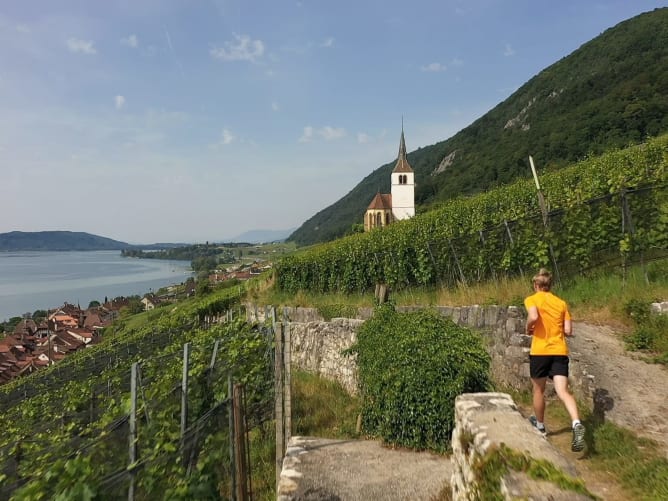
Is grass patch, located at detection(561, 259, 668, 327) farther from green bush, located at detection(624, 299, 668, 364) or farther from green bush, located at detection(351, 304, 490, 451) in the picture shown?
green bush, located at detection(351, 304, 490, 451)

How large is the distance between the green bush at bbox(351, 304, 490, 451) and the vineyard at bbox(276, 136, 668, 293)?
14.8ft

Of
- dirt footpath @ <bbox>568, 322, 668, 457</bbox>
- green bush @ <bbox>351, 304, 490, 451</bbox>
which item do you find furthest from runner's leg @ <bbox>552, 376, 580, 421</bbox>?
green bush @ <bbox>351, 304, 490, 451</bbox>

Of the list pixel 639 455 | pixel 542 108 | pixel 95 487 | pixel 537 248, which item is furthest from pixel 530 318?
pixel 542 108

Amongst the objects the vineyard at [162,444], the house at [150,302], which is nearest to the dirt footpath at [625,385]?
the vineyard at [162,444]

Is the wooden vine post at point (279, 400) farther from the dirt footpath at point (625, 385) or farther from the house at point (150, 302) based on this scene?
the house at point (150, 302)

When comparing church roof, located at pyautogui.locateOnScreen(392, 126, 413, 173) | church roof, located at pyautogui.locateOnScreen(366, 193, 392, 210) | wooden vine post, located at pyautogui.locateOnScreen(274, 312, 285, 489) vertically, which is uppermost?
church roof, located at pyautogui.locateOnScreen(392, 126, 413, 173)

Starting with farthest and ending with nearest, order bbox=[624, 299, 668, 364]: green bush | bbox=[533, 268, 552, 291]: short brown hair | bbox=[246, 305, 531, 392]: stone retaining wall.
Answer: bbox=[246, 305, 531, 392]: stone retaining wall → bbox=[624, 299, 668, 364]: green bush → bbox=[533, 268, 552, 291]: short brown hair

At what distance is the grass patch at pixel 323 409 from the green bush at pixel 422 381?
0.94 meters

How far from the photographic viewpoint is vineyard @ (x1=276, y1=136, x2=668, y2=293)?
29.0 ft

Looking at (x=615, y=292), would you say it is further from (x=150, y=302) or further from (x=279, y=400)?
(x=150, y=302)

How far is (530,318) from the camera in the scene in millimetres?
4789

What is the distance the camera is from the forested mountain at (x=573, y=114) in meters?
67.4

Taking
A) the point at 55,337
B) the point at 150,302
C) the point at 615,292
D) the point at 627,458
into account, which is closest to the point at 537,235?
the point at 615,292

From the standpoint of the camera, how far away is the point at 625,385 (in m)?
5.34
